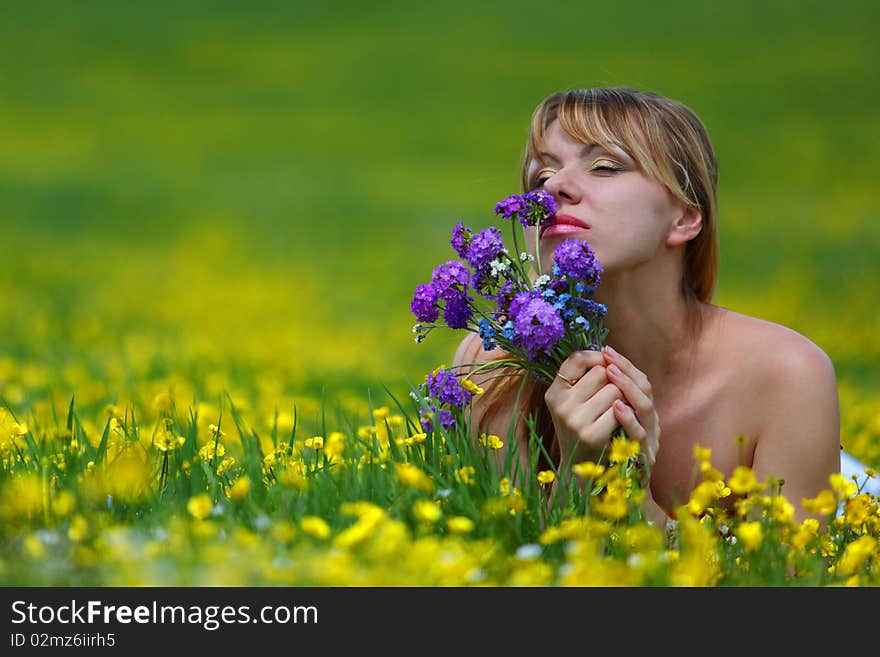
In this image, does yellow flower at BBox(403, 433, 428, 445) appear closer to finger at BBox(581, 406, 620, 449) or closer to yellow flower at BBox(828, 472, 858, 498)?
finger at BBox(581, 406, 620, 449)

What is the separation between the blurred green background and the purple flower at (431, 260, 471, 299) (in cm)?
127

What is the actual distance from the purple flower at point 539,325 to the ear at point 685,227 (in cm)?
83

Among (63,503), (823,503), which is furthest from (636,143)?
(63,503)

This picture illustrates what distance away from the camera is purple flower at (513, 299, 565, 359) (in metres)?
3.06

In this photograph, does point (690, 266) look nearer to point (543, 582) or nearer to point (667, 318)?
point (667, 318)

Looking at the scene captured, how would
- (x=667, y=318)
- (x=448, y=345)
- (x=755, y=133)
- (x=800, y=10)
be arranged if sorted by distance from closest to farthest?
(x=667, y=318), (x=448, y=345), (x=755, y=133), (x=800, y=10)

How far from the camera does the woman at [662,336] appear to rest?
346 centimetres

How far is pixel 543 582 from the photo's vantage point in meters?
2.46

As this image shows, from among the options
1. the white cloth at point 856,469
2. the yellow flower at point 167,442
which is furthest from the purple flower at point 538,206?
the white cloth at point 856,469

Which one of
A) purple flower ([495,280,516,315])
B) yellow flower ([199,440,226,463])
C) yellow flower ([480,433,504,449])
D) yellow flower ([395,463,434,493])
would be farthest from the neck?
yellow flower ([199,440,226,463])

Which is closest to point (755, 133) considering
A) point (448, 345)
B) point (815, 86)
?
point (815, 86)

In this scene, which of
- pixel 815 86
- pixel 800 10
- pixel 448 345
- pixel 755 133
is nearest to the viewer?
pixel 448 345

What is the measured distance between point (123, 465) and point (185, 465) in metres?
0.41

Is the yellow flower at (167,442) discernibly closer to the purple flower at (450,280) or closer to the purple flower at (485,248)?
the purple flower at (450,280)
